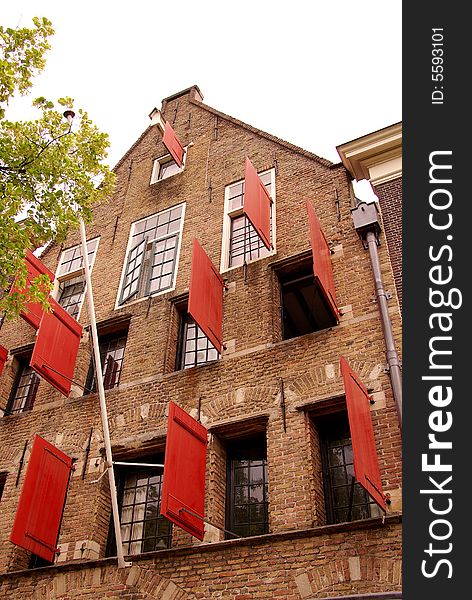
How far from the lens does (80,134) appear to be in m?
8.83

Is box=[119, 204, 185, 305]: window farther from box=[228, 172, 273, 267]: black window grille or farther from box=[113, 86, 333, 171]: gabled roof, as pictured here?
box=[113, 86, 333, 171]: gabled roof

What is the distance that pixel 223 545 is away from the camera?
7.73 metres

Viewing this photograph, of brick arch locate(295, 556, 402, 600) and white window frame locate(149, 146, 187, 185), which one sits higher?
white window frame locate(149, 146, 187, 185)

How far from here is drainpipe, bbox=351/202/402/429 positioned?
310 inches

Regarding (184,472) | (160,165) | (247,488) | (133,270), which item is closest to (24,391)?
(133,270)

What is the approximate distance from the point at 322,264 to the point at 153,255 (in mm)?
4771

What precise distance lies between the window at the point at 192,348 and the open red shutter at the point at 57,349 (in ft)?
6.88

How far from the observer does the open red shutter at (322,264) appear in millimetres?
9070

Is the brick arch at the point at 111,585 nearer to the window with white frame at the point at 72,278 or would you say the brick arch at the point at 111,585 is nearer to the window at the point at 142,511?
the window at the point at 142,511

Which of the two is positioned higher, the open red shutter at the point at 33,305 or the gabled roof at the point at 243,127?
the gabled roof at the point at 243,127

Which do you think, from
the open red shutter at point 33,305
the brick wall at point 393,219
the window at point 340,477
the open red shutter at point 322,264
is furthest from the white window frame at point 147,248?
the window at point 340,477

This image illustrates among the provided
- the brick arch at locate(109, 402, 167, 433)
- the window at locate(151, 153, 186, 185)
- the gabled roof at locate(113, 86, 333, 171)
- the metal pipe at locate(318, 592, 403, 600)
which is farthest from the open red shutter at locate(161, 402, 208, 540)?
the window at locate(151, 153, 186, 185)

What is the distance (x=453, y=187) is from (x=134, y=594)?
6461 mm

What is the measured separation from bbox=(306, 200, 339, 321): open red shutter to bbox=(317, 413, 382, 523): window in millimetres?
1692
